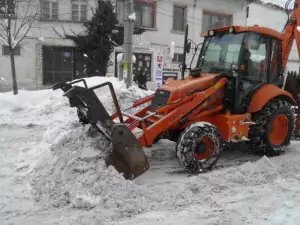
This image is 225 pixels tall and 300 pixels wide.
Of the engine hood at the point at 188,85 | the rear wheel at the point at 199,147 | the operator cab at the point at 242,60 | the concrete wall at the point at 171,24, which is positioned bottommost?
the rear wheel at the point at 199,147

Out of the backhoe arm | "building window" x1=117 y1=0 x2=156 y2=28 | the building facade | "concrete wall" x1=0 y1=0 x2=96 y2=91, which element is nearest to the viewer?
the backhoe arm

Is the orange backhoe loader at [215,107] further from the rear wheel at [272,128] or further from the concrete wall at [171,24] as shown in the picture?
the concrete wall at [171,24]

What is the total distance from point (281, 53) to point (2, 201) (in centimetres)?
575

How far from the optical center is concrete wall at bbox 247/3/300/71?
25109 mm

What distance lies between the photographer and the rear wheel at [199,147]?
4.92 meters

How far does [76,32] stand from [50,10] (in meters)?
1.73

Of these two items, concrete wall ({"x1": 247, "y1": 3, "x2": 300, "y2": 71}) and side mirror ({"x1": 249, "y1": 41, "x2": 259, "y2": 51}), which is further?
concrete wall ({"x1": 247, "y1": 3, "x2": 300, "y2": 71})

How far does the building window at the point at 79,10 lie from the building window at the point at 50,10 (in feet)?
3.06

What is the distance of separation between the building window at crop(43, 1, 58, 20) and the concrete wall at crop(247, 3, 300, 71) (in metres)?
15.2

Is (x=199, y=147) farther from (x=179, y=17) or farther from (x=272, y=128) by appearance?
(x=179, y=17)

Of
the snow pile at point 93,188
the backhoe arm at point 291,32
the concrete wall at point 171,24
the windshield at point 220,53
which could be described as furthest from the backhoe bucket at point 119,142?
the concrete wall at point 171,24

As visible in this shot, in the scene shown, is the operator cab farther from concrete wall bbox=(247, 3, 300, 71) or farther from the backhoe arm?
concrete wall bbox=(247, 3, 300, 71)

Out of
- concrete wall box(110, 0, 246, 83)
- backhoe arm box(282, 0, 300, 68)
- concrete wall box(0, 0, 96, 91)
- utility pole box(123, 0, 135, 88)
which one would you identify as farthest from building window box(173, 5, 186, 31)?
backhoe arm box(282, 0, 300, 68)

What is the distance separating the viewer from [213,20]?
20.9 metres
